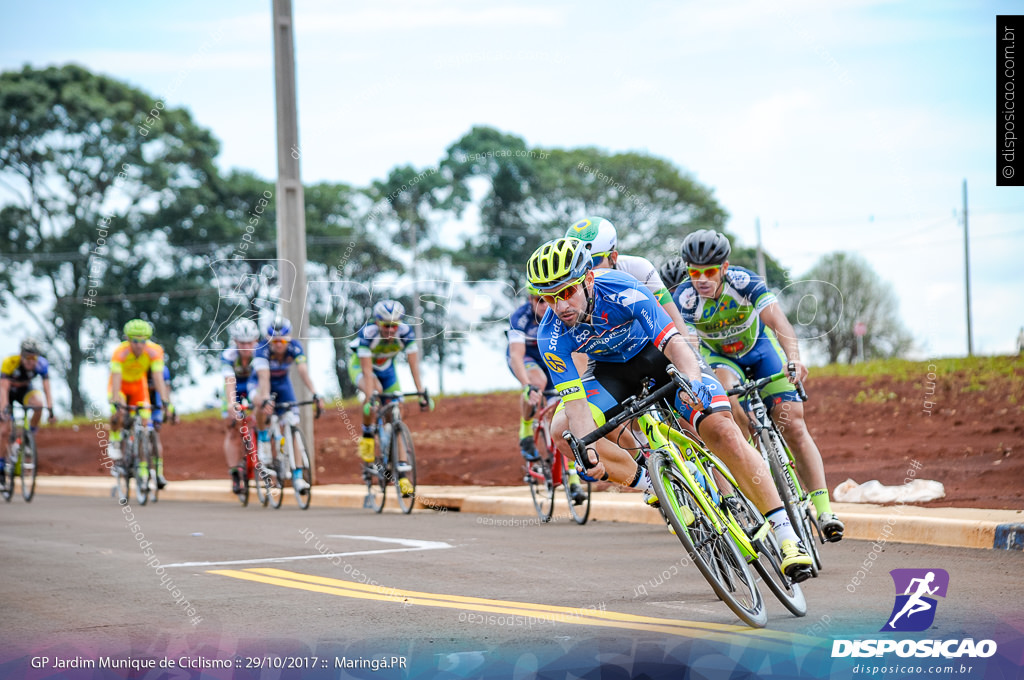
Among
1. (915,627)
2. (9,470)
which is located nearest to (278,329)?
(9,470)

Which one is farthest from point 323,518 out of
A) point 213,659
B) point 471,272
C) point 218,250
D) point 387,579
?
point 218,250

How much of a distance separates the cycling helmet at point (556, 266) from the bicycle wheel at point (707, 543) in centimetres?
96

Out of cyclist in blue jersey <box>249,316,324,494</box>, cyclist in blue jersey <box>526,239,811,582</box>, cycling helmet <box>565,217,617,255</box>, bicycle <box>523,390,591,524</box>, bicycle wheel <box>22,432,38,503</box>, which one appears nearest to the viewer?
cyclist in blue jersey <box>526,239,811,582</box>

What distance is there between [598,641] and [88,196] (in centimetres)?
3577

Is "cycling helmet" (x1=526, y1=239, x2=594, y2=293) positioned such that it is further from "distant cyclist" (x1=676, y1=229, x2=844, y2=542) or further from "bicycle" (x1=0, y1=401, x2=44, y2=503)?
"bicycle" (x1=0, y1=401, x2=44, y2=503)

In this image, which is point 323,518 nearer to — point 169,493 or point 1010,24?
point 169,493

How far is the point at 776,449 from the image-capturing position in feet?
26.2

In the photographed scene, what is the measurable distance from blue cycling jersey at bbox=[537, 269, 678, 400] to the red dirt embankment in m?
4.66

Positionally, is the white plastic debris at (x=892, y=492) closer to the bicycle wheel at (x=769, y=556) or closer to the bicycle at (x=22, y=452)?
the bicycle wheel at (x=769, y=556)

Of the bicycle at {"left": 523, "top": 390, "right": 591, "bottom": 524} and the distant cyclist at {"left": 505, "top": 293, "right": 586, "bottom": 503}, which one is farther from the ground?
the distant cyclist at {"left": 505, "top": 293, "right": 586, "bottom": 503}

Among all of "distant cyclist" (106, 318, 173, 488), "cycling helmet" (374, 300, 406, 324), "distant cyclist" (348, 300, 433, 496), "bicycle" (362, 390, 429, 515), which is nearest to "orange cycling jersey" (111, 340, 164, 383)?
"distant cyclist" (106, 318, 173, 488)

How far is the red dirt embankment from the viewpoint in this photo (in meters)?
12.0

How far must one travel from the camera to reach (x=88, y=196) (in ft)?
125

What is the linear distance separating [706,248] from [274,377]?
322 inches
